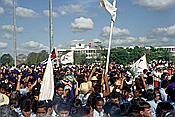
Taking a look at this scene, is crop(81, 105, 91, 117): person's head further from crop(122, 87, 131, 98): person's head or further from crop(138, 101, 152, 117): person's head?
crop(122, 87, 131, 98): person's head

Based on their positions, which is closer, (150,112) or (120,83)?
(150,112)

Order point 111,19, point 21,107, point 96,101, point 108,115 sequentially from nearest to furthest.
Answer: point 108,115 < point 21,107 < point 96,101 < point 111,19

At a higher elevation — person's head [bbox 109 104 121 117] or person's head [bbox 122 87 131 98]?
person's head [bbox 109 104 121 117]

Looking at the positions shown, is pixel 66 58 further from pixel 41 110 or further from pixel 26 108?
pixel 41 110

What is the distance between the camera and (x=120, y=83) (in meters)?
7.54

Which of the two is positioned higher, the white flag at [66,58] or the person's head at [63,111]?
the white flag at [66,58]

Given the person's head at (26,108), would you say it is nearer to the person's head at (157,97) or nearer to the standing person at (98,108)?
the standing person at (98,108)

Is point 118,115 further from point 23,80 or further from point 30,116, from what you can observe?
point 23,80

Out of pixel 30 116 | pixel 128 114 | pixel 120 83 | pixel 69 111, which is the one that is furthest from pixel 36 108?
pixel 120 83

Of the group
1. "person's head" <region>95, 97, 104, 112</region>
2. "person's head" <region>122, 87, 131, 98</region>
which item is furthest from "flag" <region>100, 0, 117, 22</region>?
"person's head" <region>95, 97, 104, 112</region>

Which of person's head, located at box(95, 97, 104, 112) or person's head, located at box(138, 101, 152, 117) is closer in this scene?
person's head, located at box(138, 101, 152, 117)

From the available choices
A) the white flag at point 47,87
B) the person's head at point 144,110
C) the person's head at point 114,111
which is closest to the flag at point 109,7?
the white flag at point 47,87

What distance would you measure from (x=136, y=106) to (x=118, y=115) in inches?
7.8

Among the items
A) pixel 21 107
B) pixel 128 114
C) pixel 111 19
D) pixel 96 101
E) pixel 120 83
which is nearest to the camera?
pixel 128 114
